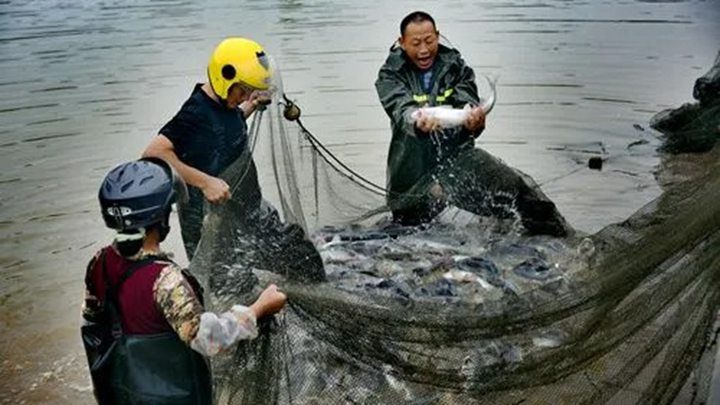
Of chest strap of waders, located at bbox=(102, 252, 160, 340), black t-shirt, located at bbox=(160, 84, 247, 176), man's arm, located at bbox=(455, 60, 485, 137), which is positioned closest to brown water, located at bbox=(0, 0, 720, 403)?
black t-shirt, located at bbox=(160, 84, 247, 176)

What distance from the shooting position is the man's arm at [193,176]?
4535 millimetres

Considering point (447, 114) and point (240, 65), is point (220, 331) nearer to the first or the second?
point (240, 65)

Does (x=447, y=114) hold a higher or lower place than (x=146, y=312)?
higher

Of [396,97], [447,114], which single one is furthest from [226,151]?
[396,97]

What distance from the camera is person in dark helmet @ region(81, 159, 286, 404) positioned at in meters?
2.93

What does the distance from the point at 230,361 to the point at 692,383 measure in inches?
109

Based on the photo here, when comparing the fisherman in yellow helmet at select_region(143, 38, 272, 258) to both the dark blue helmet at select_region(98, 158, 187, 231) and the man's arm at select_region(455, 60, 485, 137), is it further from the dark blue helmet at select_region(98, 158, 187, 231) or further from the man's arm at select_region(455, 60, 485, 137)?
the man's arm at select_region(455, 60, 485, 137)

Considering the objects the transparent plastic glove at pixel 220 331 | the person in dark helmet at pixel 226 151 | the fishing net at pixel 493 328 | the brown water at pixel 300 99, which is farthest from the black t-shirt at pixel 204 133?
the transparent plastic glove at pixel 220 331

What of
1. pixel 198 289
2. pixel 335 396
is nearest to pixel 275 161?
pixel 335 396

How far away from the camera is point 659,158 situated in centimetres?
1067

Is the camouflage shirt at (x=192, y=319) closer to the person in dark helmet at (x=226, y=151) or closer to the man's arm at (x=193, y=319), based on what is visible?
the man's arm at (x=193, y=319)

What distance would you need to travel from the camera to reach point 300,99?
15.7 meters

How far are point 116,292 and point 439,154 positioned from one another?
14.3 feet

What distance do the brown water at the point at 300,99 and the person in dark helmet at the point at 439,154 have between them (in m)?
1.58
